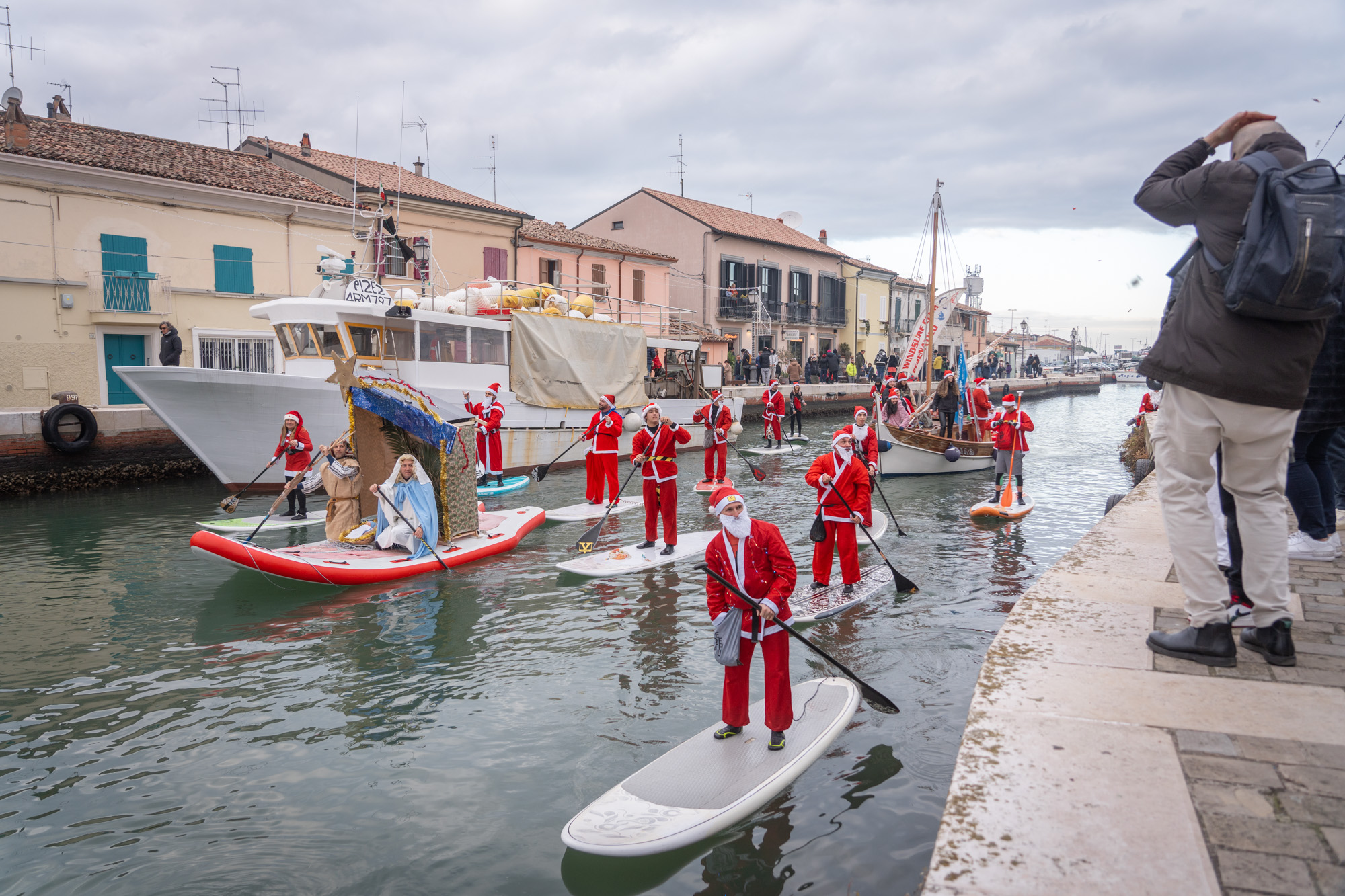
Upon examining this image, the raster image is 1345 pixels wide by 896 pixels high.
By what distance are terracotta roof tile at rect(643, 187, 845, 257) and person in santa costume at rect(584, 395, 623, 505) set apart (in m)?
26.6

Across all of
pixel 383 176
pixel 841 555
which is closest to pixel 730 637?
pixel 841 555

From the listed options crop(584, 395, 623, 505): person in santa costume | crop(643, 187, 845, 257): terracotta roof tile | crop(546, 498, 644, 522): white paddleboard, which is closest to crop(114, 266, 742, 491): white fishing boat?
crop(584, 395, 623, 505): person in santa costume

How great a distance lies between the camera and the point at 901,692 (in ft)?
20.8

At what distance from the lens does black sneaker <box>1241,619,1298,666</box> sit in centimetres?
379

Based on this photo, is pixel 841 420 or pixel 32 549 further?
pixel 841 420

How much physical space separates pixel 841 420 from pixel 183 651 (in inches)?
1273

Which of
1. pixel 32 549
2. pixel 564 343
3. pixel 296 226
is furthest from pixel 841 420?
pixel 32 549

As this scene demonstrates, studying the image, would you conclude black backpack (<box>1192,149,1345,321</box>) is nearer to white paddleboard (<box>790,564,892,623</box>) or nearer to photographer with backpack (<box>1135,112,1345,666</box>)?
photographer with backpack (<box>1135,112,1345,666</box>)

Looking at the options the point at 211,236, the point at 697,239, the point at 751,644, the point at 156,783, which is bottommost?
the point at 156,783

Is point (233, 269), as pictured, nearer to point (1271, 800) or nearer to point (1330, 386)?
point (1330, 386)

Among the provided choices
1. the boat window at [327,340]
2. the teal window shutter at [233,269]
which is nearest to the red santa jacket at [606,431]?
the boat window at [327,340]

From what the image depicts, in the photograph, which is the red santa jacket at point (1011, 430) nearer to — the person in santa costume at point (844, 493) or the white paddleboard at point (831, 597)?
the white paddleboard at point (831, 597)

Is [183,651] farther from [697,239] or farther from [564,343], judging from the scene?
[697,239]

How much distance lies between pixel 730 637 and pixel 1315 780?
2.82 metres
